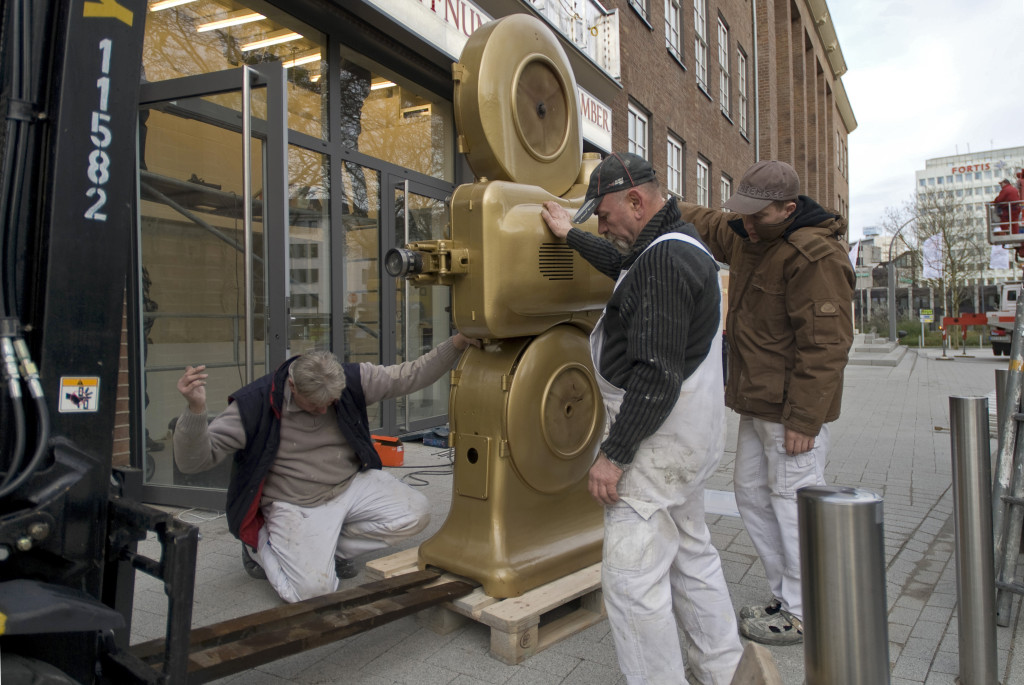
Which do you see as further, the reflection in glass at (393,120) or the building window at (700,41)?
the building window at (700,41)

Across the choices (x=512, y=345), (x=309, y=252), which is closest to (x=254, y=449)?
(x=512, y=345)

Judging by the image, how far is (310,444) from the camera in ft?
11.1

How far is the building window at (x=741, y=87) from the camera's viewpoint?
772 inches

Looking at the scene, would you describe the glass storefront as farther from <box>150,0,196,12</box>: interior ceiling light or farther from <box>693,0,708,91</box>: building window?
<box>693,0,708,91</box>: building window

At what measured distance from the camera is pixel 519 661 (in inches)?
109

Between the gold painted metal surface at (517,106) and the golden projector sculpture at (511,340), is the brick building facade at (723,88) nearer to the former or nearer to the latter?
the gold painted metal surface at (517,106)

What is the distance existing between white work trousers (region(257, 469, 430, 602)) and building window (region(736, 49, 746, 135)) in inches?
735

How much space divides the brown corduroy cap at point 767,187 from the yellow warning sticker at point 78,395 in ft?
7.66

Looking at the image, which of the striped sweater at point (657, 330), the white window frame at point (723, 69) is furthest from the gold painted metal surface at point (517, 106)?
the white window frame at point (723, 69)

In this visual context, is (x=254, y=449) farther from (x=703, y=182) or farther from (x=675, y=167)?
(x=703, y=182)

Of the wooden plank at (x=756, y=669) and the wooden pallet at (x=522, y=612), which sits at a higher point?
the wooden plank at (x=756, y=669)

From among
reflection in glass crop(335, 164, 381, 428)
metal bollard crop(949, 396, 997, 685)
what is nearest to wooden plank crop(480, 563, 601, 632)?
metal bollard crop(949, 396, 997, 685)

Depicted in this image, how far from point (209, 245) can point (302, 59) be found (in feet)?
6.96

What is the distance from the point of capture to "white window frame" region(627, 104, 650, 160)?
12.3 metres
